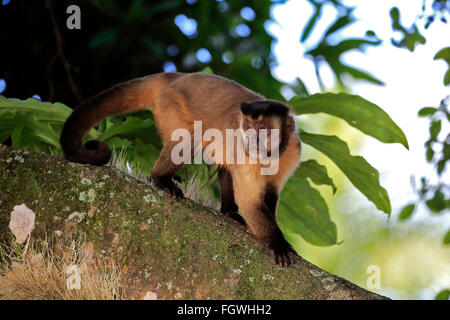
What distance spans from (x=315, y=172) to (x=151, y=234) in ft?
5.50

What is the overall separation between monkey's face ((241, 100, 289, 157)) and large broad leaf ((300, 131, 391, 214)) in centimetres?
45

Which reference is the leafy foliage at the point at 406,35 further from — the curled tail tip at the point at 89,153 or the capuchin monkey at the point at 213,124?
the curled tail tip at the point at 89,153

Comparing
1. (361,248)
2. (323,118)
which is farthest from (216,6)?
(361,248)

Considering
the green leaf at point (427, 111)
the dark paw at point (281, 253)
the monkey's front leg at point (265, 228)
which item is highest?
the green leaf at point (427, 111)

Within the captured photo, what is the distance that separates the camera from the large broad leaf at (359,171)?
3162 mm

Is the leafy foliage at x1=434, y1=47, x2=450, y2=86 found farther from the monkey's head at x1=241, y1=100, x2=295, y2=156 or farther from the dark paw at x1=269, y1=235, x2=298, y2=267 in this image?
the dark paw at x1=269, y1=235, x2=298, y2=267

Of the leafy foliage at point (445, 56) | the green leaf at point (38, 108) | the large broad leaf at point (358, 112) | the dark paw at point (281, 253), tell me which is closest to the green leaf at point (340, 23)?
the large broad leaf at point (358, 112)

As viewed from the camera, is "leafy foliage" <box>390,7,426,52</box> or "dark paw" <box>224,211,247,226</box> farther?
"dark paw" <box>224,211,247,226</box>

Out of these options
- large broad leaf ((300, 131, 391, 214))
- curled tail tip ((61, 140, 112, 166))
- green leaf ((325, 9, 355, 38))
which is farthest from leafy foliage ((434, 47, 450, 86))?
green leaf ((325, 9, 355, 38))

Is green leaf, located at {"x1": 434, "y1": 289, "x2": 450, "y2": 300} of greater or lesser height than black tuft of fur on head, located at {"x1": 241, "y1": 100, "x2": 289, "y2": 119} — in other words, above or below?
below

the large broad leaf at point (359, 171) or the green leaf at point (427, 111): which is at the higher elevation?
the green leaf at point (427, 111)

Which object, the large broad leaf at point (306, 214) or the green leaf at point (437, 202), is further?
the large broad leaf at point (306, 214)

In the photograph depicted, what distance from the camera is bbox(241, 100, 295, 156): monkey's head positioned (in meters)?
3.00

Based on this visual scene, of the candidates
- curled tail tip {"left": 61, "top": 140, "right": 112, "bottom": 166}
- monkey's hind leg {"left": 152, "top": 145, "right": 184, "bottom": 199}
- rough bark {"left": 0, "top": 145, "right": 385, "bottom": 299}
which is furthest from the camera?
monkey's hind leg {"left": 152, "top": 145, "right": 184, "bottom": 199}
